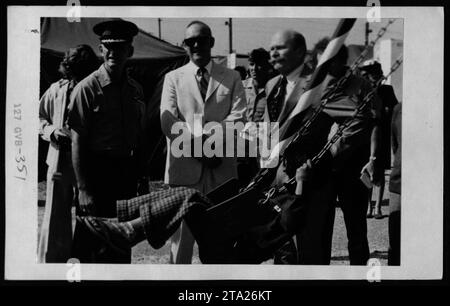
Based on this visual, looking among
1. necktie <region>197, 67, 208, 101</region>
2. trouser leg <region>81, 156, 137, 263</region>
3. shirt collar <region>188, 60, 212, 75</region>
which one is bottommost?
trouser leg <region>81, 156, 137, 263</region>

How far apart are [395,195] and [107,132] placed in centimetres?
158

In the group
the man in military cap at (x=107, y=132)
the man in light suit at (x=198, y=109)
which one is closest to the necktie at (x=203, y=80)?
the man in light suit at (x=198, y=109)

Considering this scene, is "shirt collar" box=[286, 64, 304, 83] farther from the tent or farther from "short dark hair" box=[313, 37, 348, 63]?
the tent

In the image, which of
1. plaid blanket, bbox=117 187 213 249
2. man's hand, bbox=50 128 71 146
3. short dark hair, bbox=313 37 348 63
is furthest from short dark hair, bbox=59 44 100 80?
short dark hair, bbox=313 37 348 63

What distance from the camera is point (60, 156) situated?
385 centimetres

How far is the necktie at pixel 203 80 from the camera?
3848mm

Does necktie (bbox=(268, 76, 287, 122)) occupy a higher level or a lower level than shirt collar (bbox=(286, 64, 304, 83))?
lower

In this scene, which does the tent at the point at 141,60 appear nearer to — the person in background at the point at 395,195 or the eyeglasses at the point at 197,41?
the eyeglasses at the point at 197,41

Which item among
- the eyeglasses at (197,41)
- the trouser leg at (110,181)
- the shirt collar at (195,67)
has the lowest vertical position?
the trouser leg at (110,181)

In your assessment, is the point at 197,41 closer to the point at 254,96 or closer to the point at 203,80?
the point at 203,80

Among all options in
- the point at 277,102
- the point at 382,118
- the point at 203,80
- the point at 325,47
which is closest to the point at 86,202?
the point at 203,80

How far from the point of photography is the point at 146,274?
387cm

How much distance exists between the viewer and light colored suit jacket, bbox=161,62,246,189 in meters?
3.82
